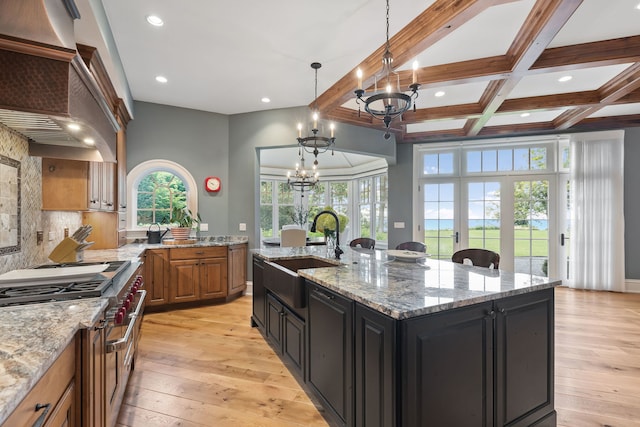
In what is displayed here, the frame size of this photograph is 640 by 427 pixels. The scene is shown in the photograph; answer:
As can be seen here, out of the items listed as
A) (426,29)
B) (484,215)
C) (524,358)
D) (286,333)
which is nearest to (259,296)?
(286,333)

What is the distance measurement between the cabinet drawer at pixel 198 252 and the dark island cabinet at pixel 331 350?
256 centimetres

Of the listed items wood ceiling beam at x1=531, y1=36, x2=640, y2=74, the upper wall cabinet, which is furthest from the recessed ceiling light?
wood ceiling beam at x1=531, y1=36, x2=640, y2=74

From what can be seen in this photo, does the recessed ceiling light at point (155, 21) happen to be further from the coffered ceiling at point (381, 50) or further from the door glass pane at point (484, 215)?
the door glass pane at point (484, 215)

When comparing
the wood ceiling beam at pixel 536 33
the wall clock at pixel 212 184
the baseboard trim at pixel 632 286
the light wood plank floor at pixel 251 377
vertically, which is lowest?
the light wood plank floor at pixel 251 377

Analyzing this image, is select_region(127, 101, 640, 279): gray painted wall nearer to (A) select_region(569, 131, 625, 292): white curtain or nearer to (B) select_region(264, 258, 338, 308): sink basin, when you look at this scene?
(A) select_region(569, 131, 625, 292): white curtain

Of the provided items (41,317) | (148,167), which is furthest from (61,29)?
(148,167)

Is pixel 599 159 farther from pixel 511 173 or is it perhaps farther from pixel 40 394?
pixel 40 394

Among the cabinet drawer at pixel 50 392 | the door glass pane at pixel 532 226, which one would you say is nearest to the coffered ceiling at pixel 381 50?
the door glass pane at pixel 532 226

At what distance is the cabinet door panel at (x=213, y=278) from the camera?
405 cm

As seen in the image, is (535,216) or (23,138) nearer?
(23,138)

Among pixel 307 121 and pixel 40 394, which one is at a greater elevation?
pixel 307 121

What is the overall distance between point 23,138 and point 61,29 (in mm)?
994

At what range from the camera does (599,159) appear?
5035 mm

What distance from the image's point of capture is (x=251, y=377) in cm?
233
